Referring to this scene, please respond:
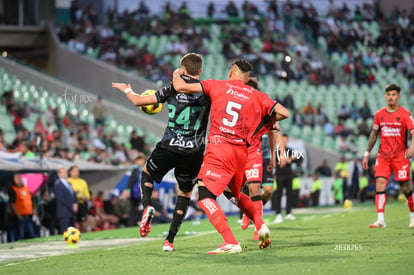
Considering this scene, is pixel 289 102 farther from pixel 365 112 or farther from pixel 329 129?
pixel 365 112

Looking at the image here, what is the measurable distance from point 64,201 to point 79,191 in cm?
123

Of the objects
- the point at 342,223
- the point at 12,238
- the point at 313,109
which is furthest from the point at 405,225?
the point at 313,109

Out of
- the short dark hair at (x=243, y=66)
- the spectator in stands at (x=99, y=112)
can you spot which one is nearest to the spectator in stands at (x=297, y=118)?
the spectator in stands at (x=99, y=112)

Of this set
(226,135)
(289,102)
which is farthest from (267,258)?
(289,102)

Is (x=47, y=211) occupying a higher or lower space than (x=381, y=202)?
lower

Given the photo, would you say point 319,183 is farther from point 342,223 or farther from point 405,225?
point 405,225

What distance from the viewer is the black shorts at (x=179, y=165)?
10.3 meters

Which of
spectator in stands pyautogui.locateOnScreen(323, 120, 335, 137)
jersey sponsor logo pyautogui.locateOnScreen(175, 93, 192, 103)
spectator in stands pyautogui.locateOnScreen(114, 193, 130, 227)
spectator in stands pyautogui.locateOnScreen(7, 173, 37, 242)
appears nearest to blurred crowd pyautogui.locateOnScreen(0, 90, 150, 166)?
spectator in stands pyautogui.locateOnScreen(114, 193, 130, 227)

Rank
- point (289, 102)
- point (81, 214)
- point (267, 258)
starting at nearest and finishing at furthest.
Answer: point (267, 258) → point (81, 214) → point (289, 102)

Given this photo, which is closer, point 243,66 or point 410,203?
point 243,66

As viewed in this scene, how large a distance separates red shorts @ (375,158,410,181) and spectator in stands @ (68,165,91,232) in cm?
763

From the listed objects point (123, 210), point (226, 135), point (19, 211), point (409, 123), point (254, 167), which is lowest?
point (123, 210)

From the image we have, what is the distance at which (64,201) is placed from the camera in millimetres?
18031

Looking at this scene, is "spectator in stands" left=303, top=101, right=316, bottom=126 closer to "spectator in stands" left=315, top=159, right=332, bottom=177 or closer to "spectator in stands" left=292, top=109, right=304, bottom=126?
"spectator in stands" left=292, top=109, right=304, bottom=126
